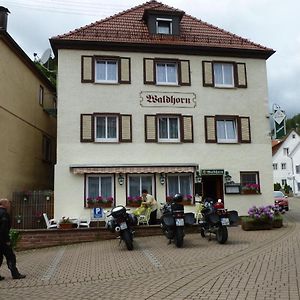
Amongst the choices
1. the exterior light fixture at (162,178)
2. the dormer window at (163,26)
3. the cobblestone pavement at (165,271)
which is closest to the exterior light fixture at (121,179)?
the exterior light fixture at (162,178)

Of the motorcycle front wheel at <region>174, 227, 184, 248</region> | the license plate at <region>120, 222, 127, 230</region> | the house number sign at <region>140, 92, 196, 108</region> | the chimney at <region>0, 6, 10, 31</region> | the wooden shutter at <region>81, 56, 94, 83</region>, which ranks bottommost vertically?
the motorcycle front wheel at <region>174, 227, 184, 248</region>

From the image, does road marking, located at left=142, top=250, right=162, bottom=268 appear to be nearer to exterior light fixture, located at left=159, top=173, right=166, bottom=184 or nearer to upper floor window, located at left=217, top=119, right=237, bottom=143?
exterior light fixture, located at left=159, top=173, right=166, bottom=184

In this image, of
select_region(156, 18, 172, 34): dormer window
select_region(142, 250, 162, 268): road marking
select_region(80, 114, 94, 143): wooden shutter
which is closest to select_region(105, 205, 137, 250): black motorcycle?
select_region(142, 250, 162, 268): road marking

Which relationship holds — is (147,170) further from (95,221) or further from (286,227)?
(286,227)

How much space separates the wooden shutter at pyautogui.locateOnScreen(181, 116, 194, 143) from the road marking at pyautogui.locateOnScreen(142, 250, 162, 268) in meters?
8.97

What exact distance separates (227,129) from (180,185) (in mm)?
3800

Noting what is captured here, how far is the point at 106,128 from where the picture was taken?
20.5 metres

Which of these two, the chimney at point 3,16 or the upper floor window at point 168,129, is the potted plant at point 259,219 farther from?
the chimney at point 3,16

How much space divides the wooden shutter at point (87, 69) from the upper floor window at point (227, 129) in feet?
19.4

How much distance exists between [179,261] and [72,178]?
9.94 metres

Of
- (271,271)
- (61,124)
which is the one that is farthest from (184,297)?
(61,124)

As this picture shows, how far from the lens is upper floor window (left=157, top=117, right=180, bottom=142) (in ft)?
68.9

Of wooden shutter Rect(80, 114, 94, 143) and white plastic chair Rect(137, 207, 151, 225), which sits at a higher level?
wooden shutter Rect(80, 114, 94, 143)

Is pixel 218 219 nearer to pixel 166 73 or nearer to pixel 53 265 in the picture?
pixel 53 265
